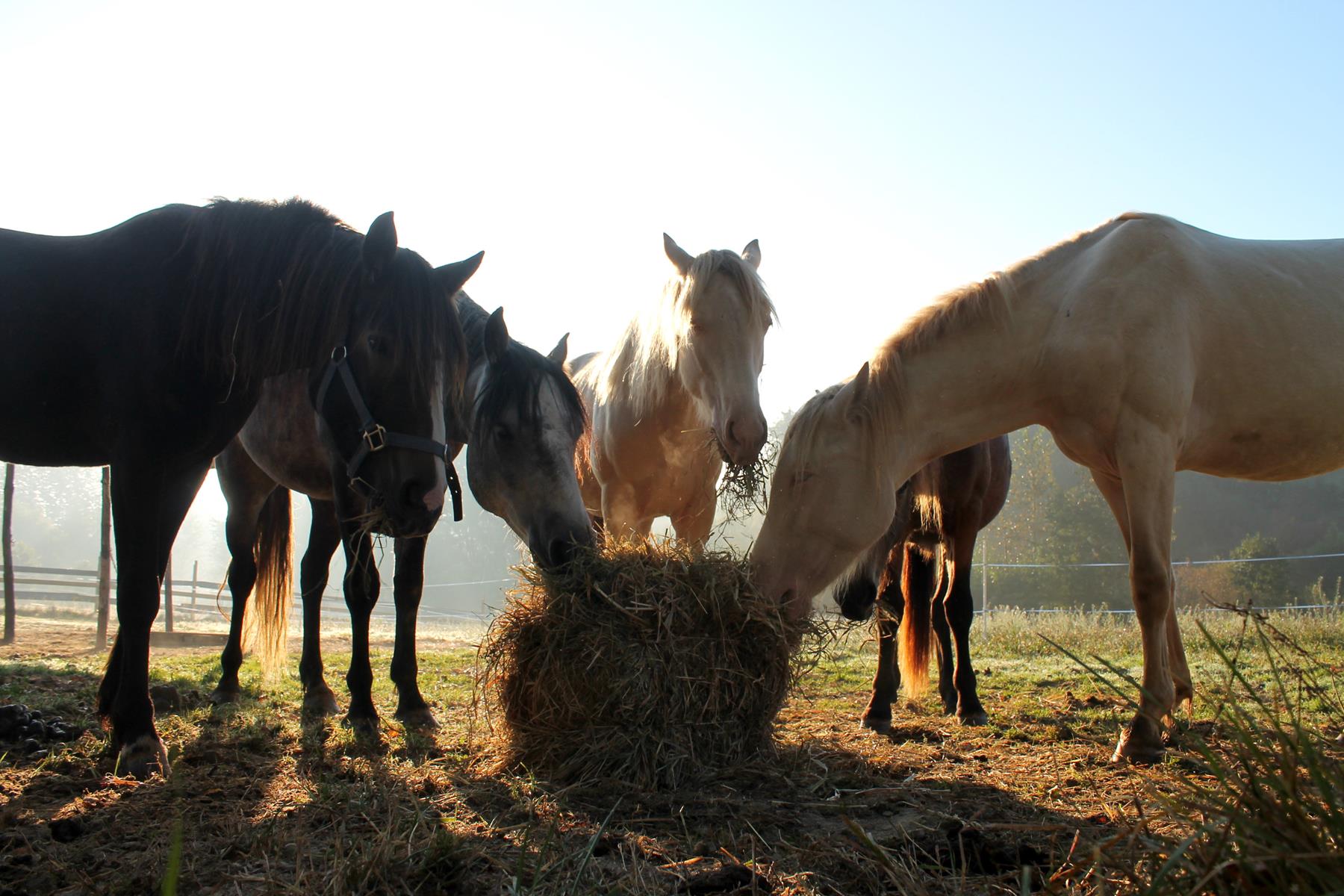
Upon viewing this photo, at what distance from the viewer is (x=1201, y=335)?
3863mm

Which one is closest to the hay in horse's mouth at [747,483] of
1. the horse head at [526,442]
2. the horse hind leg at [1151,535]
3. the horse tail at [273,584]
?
the horse head at [526,442]

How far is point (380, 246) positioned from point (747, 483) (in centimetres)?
190

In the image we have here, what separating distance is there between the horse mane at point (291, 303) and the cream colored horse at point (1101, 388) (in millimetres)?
1673

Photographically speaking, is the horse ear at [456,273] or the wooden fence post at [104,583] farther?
the wooden fence post at [104,583]

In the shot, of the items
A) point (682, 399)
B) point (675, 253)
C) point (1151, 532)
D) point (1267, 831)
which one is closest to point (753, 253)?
point (675, 253)

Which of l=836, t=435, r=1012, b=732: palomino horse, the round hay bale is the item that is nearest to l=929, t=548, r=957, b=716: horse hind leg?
l=836, t=435, r=1012, b=732: palomino horse

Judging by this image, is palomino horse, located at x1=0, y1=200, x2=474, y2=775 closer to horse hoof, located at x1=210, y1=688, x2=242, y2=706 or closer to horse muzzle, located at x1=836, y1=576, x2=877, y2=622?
horse hoof, located at x1=210, y1=688, x2=242, y2=706

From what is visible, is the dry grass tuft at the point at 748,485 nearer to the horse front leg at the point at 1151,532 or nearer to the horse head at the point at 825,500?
the horse head at the point at 825,500

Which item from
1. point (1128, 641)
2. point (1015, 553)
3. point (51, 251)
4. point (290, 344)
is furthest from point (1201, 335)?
point (1015, 553)

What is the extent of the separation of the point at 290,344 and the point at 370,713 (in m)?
1.86

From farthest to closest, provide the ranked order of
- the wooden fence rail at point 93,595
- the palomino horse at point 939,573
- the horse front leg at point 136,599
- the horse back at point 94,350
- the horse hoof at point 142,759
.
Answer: the wooden fence rail at point 93,595, the palomino horse at point 939,573, the horse back at point 94,350, the horse front leg at point 136,599, the horse hoof at point 142,759

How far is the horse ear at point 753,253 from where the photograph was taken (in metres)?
5.32

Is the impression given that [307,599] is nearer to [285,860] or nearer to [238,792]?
[238,792]

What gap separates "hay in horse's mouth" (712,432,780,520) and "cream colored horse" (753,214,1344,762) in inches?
4.4
